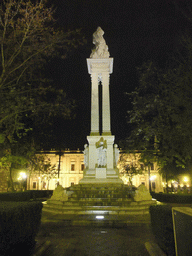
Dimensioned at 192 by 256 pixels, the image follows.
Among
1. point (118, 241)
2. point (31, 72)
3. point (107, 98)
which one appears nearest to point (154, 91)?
point (107, 98)

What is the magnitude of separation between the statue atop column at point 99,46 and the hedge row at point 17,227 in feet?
61.0

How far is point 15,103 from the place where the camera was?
10.5 metres

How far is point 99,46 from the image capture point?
73.8 feet

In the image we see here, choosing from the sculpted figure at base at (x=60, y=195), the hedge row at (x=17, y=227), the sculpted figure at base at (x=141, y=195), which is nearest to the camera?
the hedge row at (x=17, y=227)

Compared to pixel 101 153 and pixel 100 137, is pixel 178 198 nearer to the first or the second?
pixel 101 153

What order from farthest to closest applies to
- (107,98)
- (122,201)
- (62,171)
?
(62,171) < (107,98) < (122,201)

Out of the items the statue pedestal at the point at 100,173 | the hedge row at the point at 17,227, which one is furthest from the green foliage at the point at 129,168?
the hedge row at the point at 17,227

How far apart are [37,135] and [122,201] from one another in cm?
1318

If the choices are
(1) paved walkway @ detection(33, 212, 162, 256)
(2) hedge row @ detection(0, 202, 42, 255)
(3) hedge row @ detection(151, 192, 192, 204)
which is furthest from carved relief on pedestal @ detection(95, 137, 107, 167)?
(2) hedge row @ detection(0, 202, 42, 255)

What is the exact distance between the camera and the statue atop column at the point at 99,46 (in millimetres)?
21984

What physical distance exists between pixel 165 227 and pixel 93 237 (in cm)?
333

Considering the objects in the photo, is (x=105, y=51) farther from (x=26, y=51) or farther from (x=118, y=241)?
(x=118, y=241)

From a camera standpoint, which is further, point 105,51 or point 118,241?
point 105,51

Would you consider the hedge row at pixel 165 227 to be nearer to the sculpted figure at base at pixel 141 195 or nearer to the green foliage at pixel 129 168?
the sculpted figure at base at pixel 141 195
